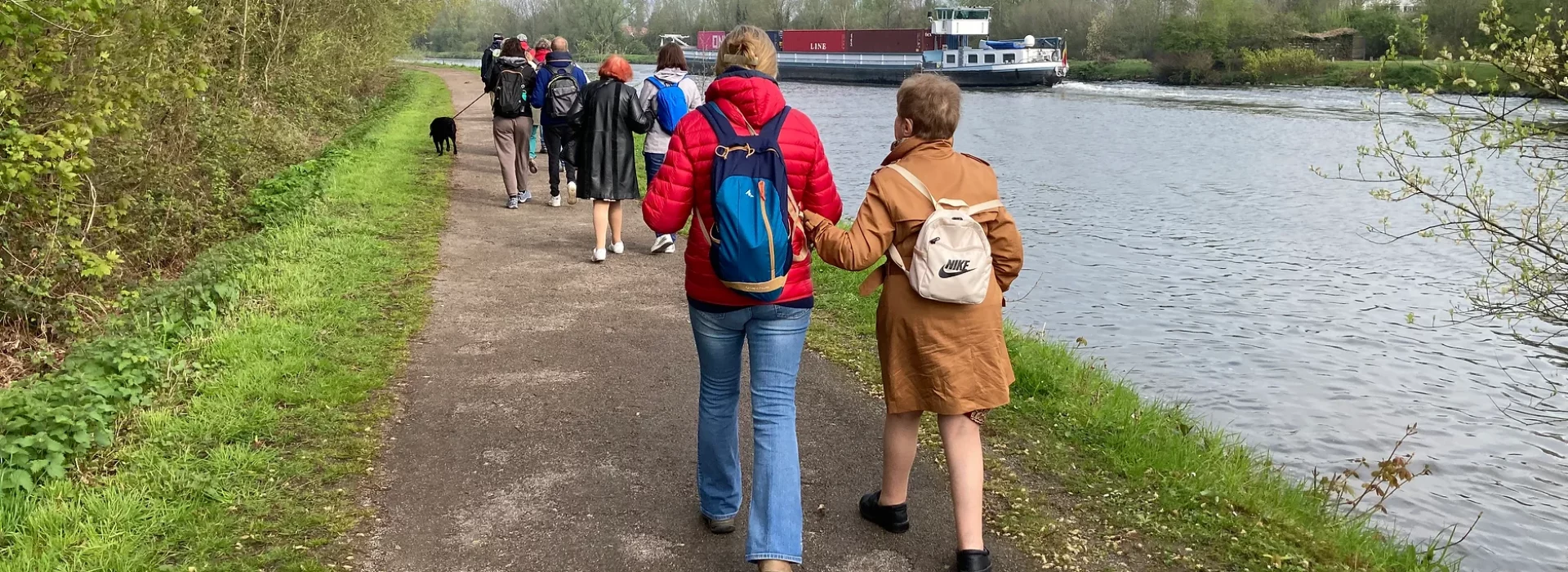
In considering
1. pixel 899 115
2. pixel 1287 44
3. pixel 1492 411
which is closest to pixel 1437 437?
pixel 1492 411

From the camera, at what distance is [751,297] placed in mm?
3432

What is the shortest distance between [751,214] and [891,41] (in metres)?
61.7

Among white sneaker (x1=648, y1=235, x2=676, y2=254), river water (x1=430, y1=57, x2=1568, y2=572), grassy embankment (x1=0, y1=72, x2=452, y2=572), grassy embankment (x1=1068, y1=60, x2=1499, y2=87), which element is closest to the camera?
grassy embankment (x1=0, y1=72, x2=452, y2=572)

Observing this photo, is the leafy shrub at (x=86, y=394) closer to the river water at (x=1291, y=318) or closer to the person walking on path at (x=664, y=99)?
the person walking on path at (x=664, y=99)

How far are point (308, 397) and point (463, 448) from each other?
3.15 ft

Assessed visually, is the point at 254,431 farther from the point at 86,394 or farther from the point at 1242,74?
the point at 1242,74

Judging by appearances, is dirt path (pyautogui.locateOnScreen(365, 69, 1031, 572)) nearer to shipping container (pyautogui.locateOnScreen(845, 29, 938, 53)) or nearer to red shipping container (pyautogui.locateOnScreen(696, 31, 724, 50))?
shipping container (pyautogui.locateOnScreen(845, 29, 938, 53))

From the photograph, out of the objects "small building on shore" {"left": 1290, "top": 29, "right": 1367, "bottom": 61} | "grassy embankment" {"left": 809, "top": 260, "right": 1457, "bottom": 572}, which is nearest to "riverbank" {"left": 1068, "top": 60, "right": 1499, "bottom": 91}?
"small building on shore" {"left": 1290, "top": 29, "right": 1367, "bottom": 61}

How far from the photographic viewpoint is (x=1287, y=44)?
55.7 m

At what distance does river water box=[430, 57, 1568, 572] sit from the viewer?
7.45m

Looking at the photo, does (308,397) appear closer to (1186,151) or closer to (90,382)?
(90,382)

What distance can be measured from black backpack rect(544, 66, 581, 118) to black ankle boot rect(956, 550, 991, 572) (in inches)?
289

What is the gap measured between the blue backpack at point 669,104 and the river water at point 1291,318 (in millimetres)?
3904

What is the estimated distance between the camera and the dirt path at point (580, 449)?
3.90 m
